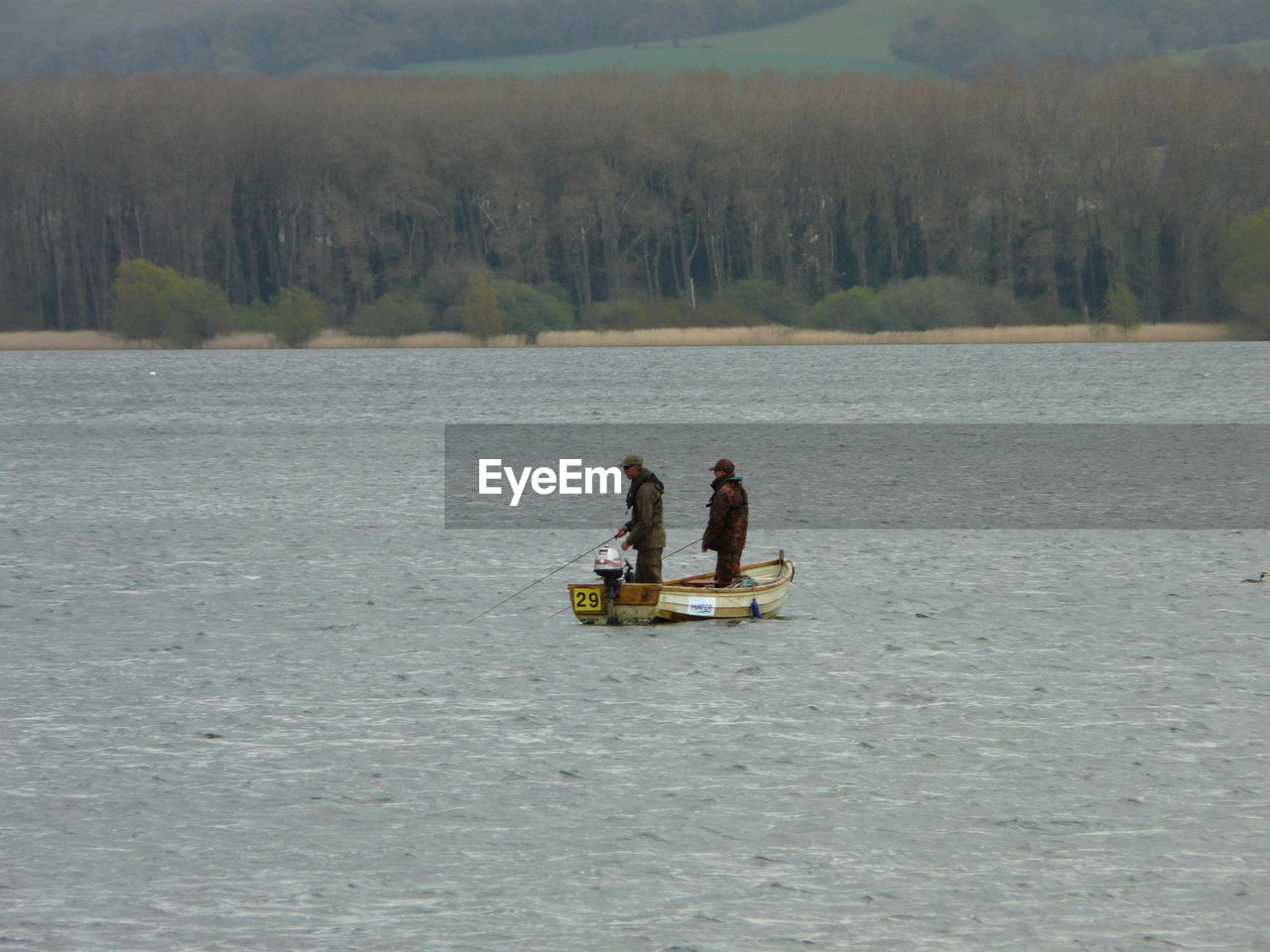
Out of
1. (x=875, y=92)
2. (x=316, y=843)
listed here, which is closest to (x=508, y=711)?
(x=316, y=843)

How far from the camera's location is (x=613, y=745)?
16.2m

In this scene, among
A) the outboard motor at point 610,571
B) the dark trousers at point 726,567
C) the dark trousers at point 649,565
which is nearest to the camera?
the outboard motor at point 610,571

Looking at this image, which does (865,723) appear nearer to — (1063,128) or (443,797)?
(443,797)

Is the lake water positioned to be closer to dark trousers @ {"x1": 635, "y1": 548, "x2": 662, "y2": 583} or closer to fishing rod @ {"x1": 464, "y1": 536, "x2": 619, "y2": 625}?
fishing rod @ {"x1": 464, "y1": 536, "x2": 619, "y2": 625}

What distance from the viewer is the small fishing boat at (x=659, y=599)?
835 inches

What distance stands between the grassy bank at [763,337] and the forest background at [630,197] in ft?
3.89

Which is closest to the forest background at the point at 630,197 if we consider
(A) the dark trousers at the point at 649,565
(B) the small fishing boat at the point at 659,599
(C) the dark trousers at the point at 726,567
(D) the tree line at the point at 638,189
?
(D) the tree line at the point at 638,189

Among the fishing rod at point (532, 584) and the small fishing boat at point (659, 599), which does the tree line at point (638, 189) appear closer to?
the fishing rod at point (532, 584)

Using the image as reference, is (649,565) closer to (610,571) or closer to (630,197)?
(610,571)

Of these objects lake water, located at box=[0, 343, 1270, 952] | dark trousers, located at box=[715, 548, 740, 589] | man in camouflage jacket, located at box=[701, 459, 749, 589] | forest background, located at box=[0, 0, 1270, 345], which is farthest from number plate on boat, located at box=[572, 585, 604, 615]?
forest background, located at box=[0, 0, 1270, 345]

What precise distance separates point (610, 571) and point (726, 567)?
1.58m

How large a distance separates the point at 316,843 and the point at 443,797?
1.45 metres

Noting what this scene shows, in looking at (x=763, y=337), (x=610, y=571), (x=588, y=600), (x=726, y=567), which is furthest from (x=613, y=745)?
(x=763, y=337)

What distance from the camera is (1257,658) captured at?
65.1 feet
